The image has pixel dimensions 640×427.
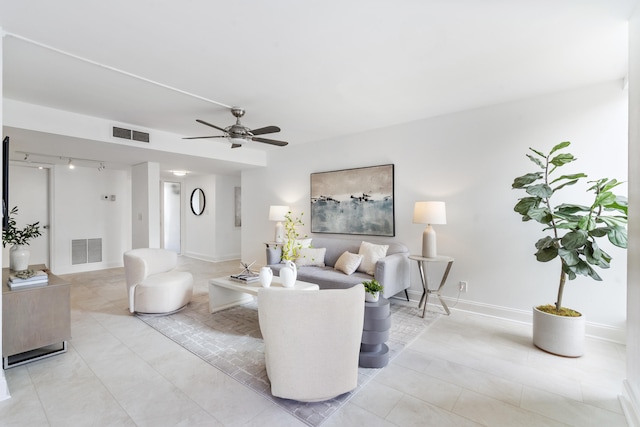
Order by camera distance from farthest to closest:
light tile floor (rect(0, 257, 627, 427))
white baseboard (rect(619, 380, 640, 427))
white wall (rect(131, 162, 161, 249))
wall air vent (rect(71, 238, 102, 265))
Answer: wall air vent (rect(71, 238, 102, 265)) < white wall (rect(131, 162, 161, 249)) < light tile floor (rect(0, 257, 627, 427)) < white baseboard (rect(619, 380, 640, 427))

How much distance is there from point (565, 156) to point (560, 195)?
0.65m

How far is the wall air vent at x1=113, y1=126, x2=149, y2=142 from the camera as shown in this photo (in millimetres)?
3965

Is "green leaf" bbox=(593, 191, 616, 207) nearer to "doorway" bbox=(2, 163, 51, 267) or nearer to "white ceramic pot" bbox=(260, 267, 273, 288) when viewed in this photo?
"white ceramic pot" bbox=(260, 267, 273, 288)

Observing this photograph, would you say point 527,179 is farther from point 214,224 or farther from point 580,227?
point 214,224

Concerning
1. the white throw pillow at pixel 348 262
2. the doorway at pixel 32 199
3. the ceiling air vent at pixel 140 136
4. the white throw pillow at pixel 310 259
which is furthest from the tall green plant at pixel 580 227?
the doorway at pixel 32 199

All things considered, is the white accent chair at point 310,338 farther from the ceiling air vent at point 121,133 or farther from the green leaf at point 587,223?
the ceiling air vent at point 121,133

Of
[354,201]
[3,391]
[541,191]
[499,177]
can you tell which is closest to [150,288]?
[3,391]

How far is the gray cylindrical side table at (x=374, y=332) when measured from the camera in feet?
7.61

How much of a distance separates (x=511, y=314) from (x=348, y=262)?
6.42 feet

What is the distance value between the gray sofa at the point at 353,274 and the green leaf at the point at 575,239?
1665 millimetres

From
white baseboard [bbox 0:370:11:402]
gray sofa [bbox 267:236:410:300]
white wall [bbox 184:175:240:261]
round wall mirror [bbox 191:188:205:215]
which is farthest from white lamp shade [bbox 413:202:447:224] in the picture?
round wall mirror [bbox 191:188:205:215]

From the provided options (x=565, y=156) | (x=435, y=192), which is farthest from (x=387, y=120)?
(x=565, y=156)

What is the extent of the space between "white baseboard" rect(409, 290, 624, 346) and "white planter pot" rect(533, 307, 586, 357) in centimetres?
54

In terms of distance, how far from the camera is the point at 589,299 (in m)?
2.95
